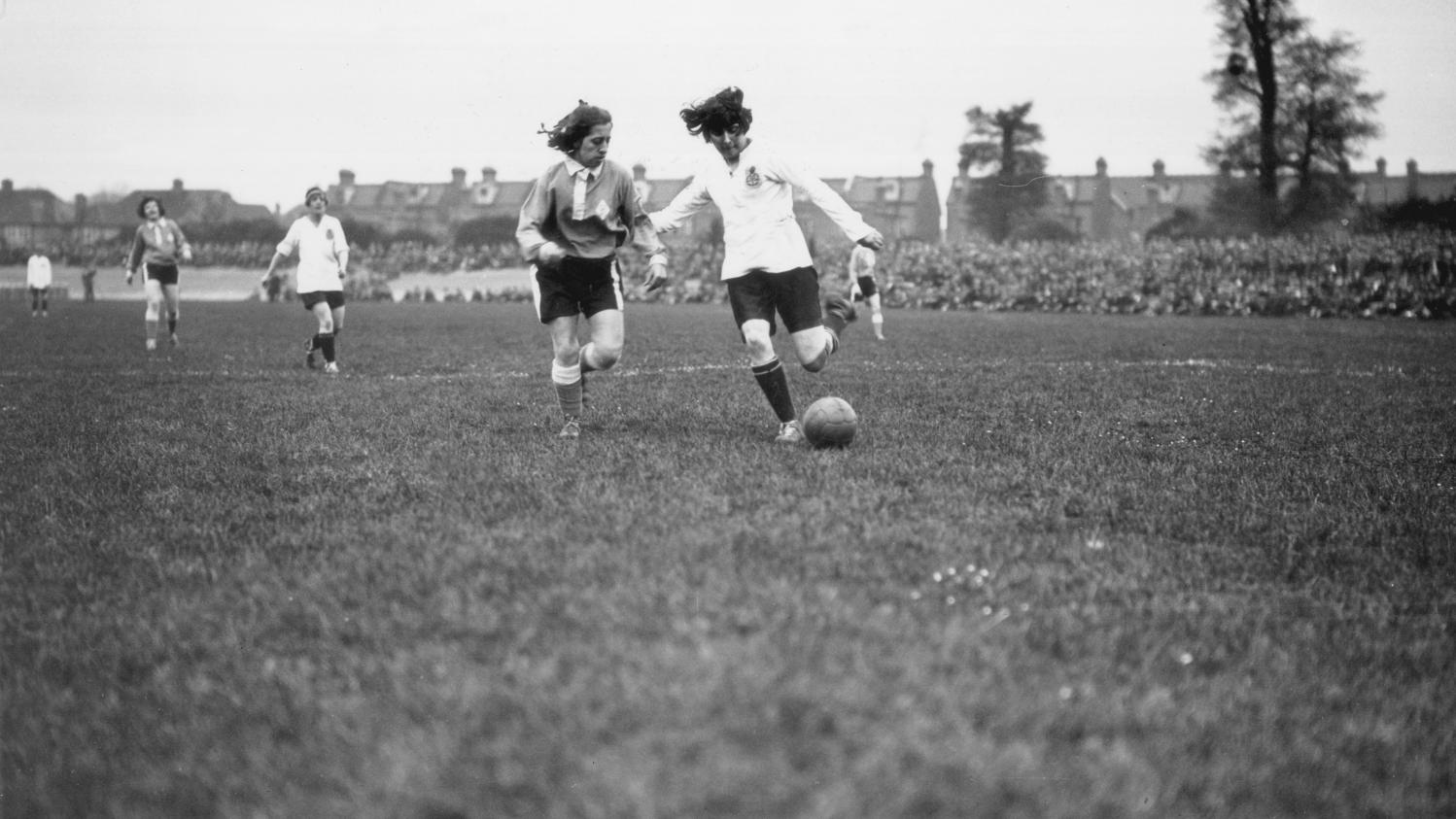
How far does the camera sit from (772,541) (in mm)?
4250

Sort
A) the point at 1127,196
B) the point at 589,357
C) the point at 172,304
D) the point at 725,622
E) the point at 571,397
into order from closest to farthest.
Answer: the point at 725,622
the point at 571,397
the point at 589,357
the point at 172,304
the point at 1127,196

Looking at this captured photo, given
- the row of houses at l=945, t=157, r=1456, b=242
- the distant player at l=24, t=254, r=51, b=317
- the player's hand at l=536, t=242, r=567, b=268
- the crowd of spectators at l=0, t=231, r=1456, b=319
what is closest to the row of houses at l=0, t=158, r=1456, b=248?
the row of houses at l=945, t=157, r=1456, b=242

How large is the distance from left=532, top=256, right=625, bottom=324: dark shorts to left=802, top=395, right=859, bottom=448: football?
1.81 m

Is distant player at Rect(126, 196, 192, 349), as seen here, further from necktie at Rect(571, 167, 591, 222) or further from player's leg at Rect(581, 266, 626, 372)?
necktie at Rect(571, 167, 591, 222)

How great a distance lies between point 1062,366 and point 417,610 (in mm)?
10840

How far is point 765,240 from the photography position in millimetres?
7219

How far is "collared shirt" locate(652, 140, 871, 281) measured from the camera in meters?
7.21

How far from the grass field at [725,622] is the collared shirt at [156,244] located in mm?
9437

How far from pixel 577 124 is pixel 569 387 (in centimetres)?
168

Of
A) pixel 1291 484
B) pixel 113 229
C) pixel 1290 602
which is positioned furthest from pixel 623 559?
pixel 113 229

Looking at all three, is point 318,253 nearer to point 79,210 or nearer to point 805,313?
point 805,313

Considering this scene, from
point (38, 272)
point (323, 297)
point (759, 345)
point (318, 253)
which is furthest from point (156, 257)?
point (38, 272)

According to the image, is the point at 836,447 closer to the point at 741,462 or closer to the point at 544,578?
the point at 741,462

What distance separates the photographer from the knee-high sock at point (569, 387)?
25.3 feet
